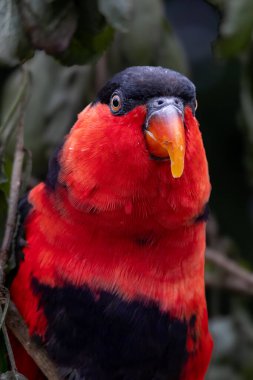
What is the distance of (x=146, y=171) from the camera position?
188 cm

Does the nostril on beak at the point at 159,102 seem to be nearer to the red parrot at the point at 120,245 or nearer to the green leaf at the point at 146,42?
the red parrot at the point at 120,245

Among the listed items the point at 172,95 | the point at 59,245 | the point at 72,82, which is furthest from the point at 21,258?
the point at 72,82

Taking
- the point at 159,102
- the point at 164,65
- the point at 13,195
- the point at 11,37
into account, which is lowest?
the point at 164,65

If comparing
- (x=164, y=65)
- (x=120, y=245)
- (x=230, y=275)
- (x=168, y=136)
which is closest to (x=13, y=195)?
(x=120, y=245)

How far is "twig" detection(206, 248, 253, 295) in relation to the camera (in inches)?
111

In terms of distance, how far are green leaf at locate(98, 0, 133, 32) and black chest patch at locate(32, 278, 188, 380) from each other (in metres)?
0.62

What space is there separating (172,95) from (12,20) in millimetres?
424

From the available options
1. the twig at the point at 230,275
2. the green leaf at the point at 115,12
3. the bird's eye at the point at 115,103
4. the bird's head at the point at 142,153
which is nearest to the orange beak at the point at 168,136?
the bird's head at the point at 142,153

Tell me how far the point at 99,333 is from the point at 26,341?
0.61 feet

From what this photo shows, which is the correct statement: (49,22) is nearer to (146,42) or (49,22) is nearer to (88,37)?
(88,37)

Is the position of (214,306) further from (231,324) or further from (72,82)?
(72,82)

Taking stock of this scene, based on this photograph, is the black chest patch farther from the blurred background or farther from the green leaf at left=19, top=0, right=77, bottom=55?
the green leaf at left=19, top=0, right=77, bottom=55

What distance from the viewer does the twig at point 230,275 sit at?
2.82 metres

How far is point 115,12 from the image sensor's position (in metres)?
1.74
